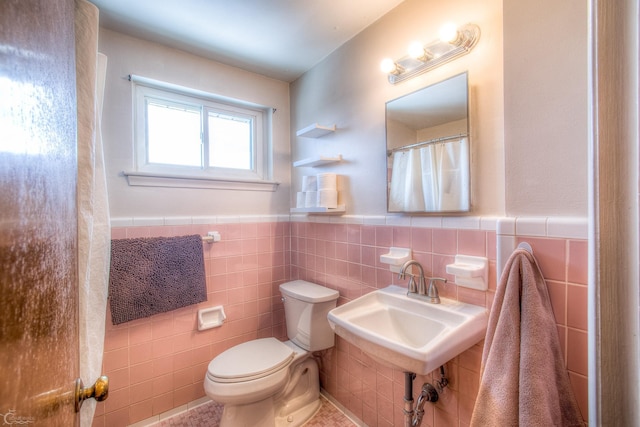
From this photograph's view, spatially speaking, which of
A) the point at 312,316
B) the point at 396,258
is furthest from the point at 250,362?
the point at 396,258

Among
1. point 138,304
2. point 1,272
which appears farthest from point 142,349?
point 1,272

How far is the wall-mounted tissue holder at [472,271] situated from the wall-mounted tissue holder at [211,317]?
4.89 feet

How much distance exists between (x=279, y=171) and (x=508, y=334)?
5.81ft

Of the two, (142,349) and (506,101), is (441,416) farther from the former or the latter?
(142,349)

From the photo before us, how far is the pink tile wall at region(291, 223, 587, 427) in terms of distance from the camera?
801mm

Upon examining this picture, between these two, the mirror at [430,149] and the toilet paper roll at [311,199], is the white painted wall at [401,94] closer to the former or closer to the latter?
the mirror at [430,149]

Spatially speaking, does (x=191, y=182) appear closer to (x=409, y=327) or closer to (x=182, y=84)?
(x=182, y=84)

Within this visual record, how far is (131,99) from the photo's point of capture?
1616 mm

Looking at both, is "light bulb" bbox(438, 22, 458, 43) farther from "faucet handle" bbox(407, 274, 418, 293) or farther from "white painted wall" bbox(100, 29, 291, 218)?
"white painted wall" bbox(100, 29, 291, 218)

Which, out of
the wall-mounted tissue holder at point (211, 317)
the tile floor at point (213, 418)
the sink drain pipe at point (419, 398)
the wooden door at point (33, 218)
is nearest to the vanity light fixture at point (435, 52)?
the wooden door at point (33, 218)

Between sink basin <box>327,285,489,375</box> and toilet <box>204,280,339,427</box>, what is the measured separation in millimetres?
418

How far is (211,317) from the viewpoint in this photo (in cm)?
184

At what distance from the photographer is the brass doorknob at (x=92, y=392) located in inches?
21.5

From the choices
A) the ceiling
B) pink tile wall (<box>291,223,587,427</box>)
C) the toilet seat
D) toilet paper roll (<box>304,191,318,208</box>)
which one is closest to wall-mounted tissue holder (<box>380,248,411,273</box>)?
pink tile wall (<box>291,223,587,427</box>)
